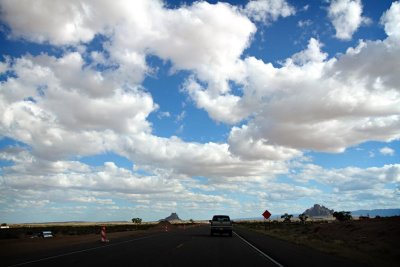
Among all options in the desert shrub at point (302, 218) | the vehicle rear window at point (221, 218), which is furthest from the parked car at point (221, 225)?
the desert shrub at point (302, 218)

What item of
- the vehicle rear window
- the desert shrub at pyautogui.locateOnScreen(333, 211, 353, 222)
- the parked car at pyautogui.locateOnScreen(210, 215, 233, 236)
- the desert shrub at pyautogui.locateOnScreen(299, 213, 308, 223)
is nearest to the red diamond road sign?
the vehicle rear window

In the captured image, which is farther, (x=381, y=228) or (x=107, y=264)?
(x=381, y=228)

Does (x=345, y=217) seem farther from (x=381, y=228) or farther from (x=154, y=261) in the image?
(x=154, y=261)

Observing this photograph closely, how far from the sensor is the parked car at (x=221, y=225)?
3956cm

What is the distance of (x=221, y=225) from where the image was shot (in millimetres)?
39750

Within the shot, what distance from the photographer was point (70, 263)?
51.2ft

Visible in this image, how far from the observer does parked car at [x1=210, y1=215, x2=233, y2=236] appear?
130 feet

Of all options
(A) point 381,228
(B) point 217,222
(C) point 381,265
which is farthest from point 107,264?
(A) point 381,228

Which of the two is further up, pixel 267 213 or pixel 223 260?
pixel 267 213

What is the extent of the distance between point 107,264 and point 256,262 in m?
5.26

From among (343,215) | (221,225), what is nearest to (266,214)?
(221,225)

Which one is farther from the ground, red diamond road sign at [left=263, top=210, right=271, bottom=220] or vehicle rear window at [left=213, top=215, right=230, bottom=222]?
red diamond road sign at [left=263, top=210, right=271, bottom=220]

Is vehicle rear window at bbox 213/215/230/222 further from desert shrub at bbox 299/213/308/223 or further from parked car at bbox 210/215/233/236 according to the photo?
desert shrub at bbox 299/213/308/223

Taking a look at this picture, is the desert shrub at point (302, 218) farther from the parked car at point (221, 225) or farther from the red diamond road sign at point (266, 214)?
the parked car at point (221, 225)
